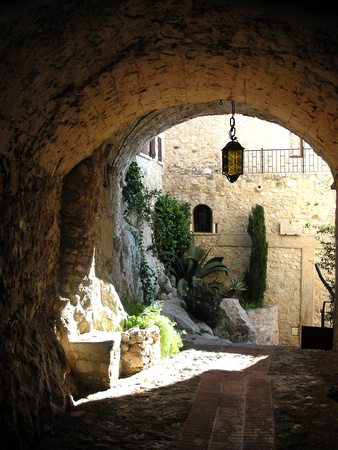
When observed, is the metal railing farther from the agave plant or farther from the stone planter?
the stone planter

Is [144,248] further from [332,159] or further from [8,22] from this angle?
[8,22]

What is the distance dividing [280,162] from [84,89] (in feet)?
37.0

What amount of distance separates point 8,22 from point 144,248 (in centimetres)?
824

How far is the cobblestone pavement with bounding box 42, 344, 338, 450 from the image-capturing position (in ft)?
10.0

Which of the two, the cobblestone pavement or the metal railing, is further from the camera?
the metal railing

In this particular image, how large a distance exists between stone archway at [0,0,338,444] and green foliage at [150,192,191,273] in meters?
6.99

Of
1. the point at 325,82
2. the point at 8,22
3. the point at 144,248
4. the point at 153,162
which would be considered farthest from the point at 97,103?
the point at 153,162

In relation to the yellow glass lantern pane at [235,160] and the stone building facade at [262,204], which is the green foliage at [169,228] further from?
the yellow glass lantern pane at [235,160]

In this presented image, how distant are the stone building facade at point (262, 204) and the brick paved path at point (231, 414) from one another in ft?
27.6

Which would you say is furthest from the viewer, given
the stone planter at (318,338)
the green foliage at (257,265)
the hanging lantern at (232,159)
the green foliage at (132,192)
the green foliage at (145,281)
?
the green foliage at (257,265)

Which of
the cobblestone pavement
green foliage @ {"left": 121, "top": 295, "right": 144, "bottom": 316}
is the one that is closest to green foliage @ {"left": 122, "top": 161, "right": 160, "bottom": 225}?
green foliage @ {"left": 121, "top": 295, "right": 144, "bottom": 316}

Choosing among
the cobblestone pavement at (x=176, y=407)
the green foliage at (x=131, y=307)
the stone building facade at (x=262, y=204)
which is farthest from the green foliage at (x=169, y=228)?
the cobblestone pavement at (x=176, y=407)

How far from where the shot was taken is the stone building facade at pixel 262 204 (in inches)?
502

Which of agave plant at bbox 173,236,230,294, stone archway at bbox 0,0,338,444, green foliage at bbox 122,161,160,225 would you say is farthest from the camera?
agave plant at bbox 173,236,230,294
